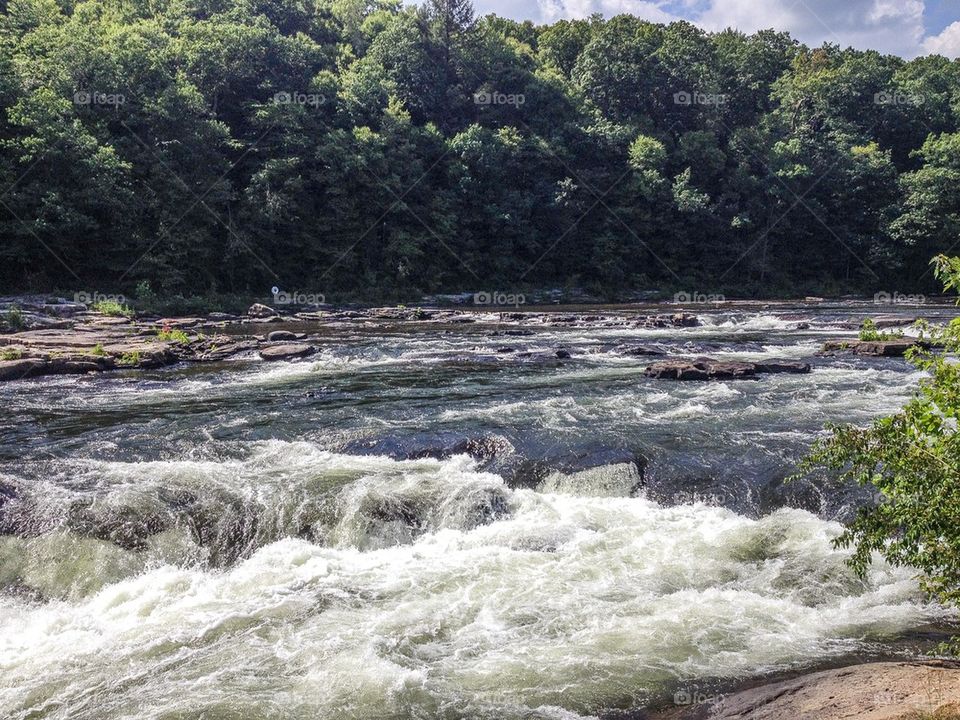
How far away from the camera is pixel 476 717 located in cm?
468

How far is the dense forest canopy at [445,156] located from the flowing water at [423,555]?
26868 mm

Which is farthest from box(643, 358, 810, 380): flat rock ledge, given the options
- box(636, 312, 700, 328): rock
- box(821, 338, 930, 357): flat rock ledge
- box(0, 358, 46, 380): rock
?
box(0, 358, 46, 380): rock

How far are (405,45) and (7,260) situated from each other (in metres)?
34.8

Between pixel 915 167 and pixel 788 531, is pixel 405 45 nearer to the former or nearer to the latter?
pixel 915 167

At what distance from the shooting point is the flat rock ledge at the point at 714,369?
14617mm

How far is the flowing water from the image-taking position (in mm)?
5156

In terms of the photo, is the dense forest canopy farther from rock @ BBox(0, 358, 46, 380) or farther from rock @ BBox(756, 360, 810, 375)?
rock @ BBox(756, 360, 810, 375)

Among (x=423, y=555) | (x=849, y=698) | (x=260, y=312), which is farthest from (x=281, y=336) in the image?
(x=849, y=698)

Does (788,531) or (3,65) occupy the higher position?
(3,65)

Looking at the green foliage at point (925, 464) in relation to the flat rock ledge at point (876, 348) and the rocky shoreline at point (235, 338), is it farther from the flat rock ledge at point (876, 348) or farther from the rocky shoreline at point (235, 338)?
the flat rock ledge at point (876, 348)

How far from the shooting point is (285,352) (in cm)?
1847

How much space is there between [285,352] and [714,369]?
10654 mm

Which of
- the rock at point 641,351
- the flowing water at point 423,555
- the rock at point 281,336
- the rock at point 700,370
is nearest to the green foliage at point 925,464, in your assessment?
the flowing water at point 423,555

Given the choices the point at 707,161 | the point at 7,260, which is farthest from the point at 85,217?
the point at 707,161
